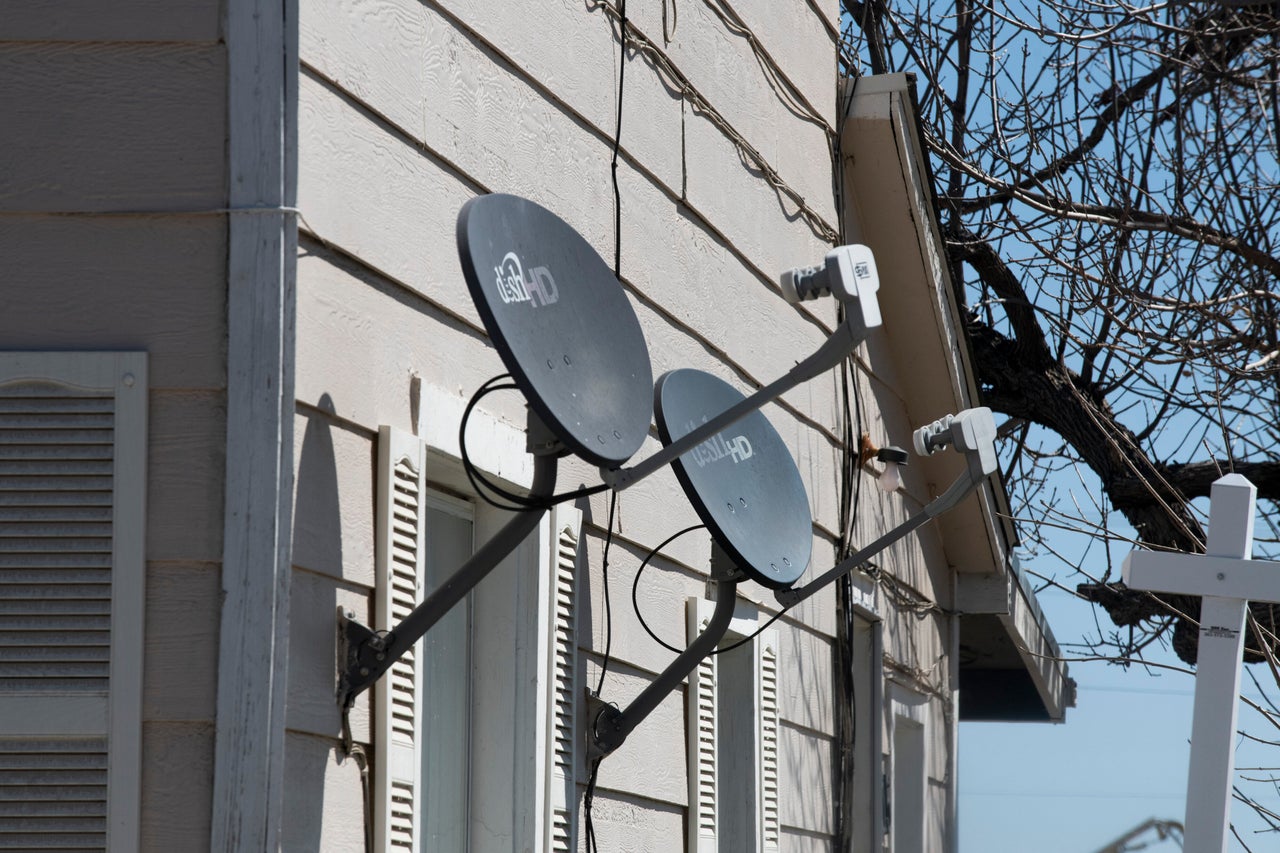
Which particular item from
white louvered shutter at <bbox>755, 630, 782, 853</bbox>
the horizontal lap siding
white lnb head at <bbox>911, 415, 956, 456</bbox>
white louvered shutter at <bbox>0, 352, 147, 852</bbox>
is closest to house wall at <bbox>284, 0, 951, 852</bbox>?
the horizontal lap siding

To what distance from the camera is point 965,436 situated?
171 inches

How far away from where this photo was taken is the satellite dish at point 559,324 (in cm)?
263

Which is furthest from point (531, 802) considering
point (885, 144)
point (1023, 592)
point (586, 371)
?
→ point (1023, 592)

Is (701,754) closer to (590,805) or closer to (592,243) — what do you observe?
(590,805)

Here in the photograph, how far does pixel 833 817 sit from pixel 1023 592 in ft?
9.78

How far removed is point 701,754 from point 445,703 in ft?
4.19

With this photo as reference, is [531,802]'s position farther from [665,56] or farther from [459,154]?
[665,56]

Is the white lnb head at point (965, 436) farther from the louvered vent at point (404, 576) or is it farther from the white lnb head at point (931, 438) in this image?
the louvered vent at point (404, 576)

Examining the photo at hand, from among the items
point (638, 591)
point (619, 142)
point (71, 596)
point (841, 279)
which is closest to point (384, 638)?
point (71, 596)

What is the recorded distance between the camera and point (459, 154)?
331cm

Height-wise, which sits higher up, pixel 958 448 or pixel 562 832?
pixel 958 448

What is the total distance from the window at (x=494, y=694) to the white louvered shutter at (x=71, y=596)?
0.72m

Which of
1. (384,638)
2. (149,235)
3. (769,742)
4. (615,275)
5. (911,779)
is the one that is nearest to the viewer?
(149,235)

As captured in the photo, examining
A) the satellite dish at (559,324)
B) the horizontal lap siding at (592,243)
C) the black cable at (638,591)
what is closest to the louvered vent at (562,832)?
the horizontal lap siding at (592,243)
